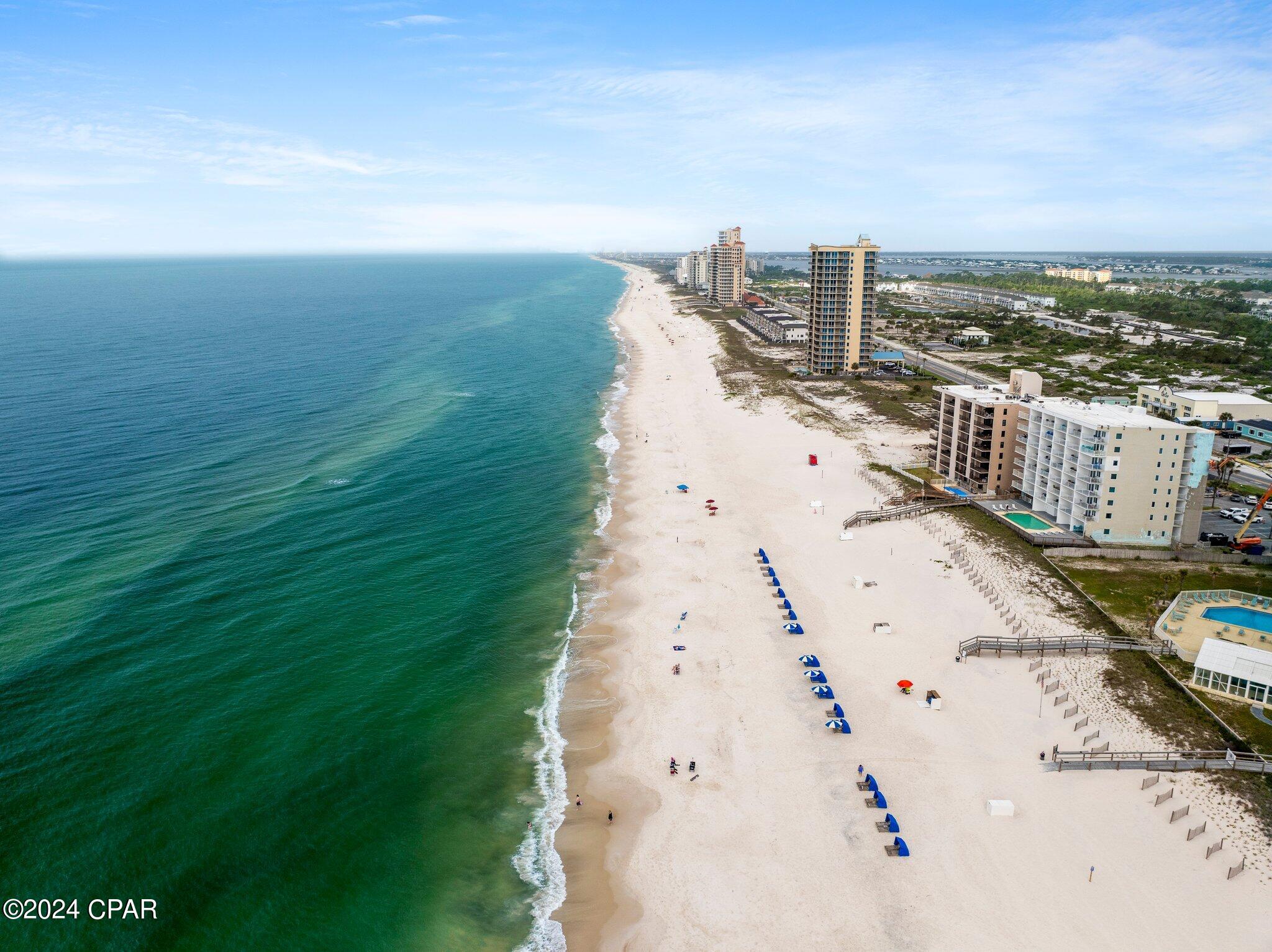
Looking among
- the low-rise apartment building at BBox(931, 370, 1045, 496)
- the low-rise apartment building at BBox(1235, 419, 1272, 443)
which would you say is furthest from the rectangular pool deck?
the low-rise apartment building at BBox(1235, 419, 1272, 443)

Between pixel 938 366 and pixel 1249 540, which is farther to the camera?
pixel 938 366

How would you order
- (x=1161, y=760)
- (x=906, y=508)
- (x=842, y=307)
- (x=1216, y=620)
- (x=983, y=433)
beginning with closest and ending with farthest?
(x=1161, y=760), (x=1216, y=620), (x=906, y=508), (x=983, y=433), (x=842, y=307)

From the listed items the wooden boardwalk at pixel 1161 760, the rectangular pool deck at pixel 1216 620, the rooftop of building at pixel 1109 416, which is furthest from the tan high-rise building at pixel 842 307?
the wooden boardwalk at pixel 1161 760

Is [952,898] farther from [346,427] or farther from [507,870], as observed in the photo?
[346,427]

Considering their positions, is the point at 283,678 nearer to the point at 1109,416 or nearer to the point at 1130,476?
the point at 1130,476

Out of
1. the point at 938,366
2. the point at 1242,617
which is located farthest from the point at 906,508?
the point at 938,366

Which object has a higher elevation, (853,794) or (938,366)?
(938,366)

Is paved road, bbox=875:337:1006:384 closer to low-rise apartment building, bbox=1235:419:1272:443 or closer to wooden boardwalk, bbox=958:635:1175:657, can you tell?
low-rise apartment building, bbox=1235:419:1272:443
